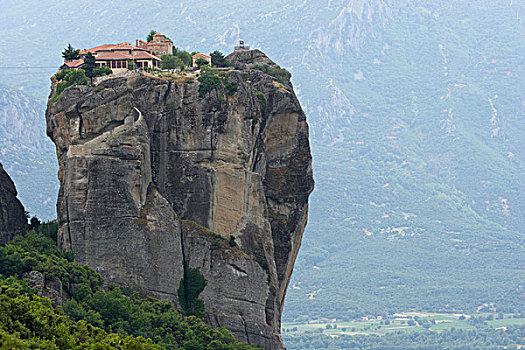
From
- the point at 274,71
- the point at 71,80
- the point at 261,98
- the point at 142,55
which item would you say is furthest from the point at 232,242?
the point at 274,71

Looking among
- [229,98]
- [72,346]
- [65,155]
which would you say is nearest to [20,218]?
[65,155]

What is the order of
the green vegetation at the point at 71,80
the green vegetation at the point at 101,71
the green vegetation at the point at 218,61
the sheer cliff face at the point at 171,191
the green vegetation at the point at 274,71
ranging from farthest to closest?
the green vegetation at the point at 274,71 < the green vegetation at the point at 218,61 < the green vegetation at the point at 101,71 < the green vegetation at the point at 71,80 < the sheer cliff face at the point at 171,191

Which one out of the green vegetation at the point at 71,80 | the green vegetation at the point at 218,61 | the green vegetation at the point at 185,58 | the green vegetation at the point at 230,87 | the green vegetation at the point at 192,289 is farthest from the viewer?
the green vegetation at the point at 185,58

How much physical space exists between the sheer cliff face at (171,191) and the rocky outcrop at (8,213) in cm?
423

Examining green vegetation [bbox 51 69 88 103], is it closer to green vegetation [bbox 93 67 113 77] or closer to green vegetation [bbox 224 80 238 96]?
green vegetation [bbox 93 67 113 77]

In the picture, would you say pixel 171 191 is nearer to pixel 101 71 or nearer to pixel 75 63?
pixel 101 71

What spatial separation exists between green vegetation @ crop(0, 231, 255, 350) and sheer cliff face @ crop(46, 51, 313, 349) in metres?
1.83

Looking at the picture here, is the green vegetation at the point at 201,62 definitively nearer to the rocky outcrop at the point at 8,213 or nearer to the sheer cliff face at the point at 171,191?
the sheer cliff face at the point at 171,191

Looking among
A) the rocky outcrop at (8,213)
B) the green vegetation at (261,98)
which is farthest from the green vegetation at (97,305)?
the green vegetation at (261,98)

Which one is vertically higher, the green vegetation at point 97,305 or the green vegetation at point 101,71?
the green vegetation at point 101,71

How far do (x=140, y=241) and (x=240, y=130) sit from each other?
12.7 metres

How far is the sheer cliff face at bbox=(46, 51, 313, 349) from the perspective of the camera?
9494cm

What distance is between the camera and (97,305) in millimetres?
89938

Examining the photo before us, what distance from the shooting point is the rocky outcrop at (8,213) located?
9694 cm
